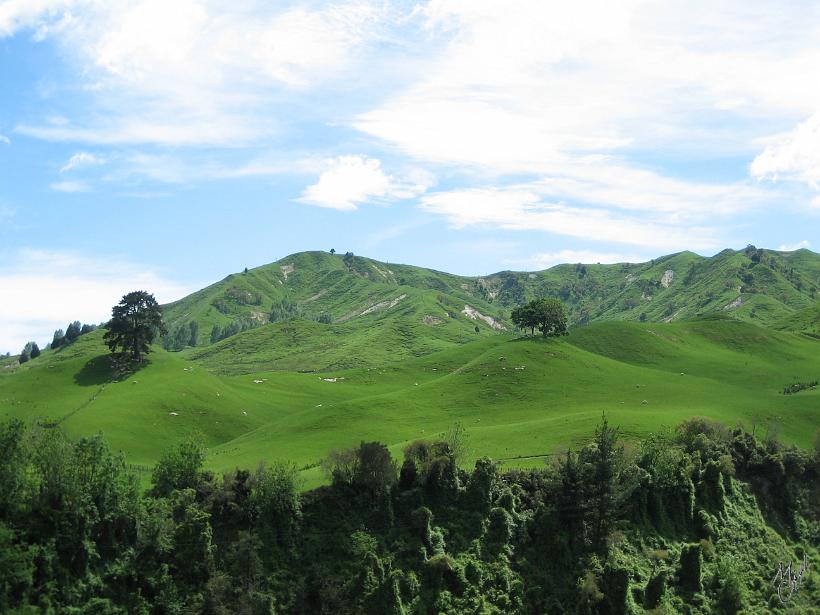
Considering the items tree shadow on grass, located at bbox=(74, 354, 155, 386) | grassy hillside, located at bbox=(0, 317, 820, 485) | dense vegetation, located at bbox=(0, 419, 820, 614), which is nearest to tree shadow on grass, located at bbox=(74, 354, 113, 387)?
tree shadow on grass, located at bbox=(74, 354, 155, 386)

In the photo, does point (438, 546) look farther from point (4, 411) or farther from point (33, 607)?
point (4, 411)

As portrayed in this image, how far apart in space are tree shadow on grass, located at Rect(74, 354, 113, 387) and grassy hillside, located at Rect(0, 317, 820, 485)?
245 millimetres

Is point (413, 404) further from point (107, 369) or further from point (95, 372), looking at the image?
point (95, 372)

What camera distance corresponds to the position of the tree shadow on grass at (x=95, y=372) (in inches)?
6048

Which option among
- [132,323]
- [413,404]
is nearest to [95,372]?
[132,323]

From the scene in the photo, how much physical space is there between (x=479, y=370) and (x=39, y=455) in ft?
380

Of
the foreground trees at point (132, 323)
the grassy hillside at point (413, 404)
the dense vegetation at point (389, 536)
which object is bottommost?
the dense vegetation at point (389, 536)

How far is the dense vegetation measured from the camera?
6216 cm

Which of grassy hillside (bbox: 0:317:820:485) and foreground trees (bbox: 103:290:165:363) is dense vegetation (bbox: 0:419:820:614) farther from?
foreground trees (bbox: 103:290:165:363)

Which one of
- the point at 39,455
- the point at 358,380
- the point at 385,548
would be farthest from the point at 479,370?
the point at 39,455

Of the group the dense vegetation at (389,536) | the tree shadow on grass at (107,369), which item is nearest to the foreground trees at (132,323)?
the tree shadow on grass at (107,369)

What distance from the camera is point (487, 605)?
71625mm

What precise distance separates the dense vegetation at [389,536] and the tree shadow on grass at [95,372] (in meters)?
83.9

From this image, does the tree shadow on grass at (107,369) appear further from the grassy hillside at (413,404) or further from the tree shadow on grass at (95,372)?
the grassy hillside at (413,404)
